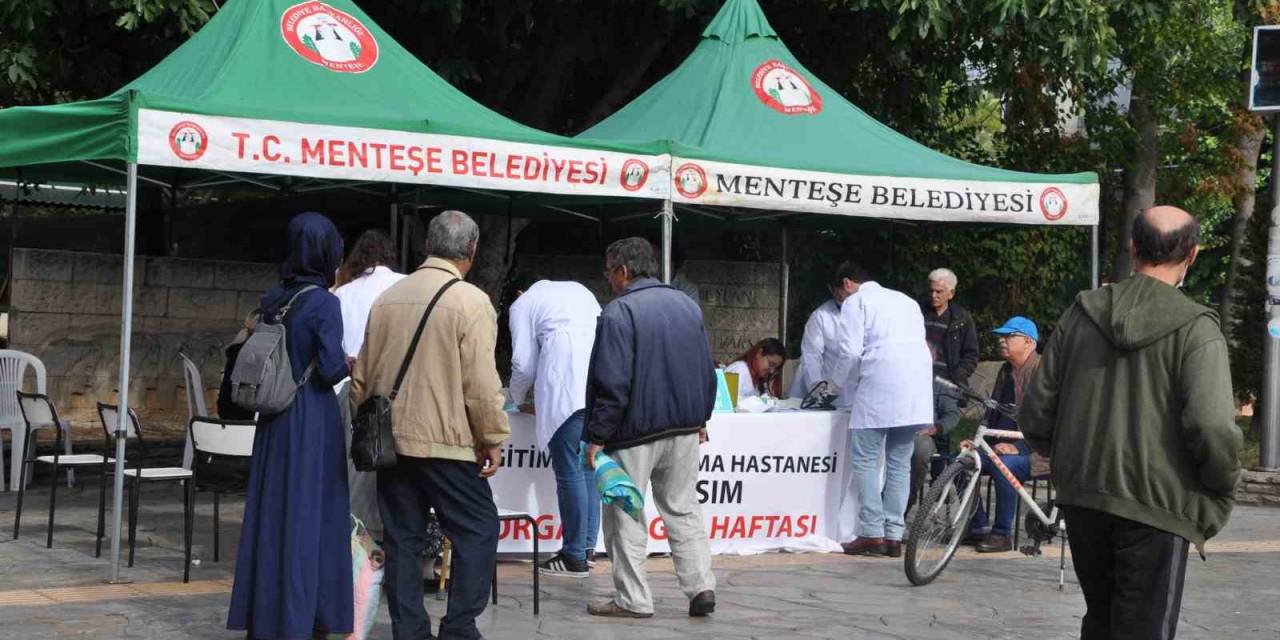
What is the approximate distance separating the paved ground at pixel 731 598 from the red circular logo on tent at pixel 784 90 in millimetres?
3304

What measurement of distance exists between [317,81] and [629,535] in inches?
142

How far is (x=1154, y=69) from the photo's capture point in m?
18.7

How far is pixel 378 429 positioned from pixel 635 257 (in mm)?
1819

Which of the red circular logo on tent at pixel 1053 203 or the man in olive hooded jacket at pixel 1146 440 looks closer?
the man in olive hooded jacket at pixel 1146 440

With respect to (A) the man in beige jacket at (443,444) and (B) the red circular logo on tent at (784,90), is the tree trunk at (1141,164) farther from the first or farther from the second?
(A) the man in beige jacket at (443,444)

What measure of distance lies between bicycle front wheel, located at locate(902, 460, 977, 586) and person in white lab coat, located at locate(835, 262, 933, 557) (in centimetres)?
64

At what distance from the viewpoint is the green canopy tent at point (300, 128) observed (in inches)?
315

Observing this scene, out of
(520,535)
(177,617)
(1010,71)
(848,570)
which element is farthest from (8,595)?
(1010,71)

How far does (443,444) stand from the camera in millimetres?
6238

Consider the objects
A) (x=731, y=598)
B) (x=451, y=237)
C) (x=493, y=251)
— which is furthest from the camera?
(x=493, y=251)

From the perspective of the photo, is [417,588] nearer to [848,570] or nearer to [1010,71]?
[848,570]

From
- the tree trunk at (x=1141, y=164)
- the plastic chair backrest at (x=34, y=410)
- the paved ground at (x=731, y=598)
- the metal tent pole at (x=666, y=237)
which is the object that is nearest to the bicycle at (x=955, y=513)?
the paved ground at (x=731, y=598)

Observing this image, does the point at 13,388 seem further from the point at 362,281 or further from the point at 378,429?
the point at 378,429

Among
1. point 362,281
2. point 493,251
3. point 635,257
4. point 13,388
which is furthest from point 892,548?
point 493,251
